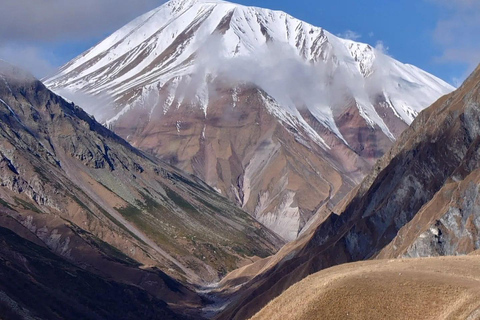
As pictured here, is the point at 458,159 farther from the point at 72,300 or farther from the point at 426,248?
the point at 72,300

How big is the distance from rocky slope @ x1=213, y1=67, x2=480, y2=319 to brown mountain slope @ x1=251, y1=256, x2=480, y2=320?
2445 inches

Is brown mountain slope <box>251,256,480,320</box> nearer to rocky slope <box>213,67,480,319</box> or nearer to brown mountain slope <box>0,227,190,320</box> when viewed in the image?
rocky slope <box>213,67,480,319</box>

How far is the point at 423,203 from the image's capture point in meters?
146

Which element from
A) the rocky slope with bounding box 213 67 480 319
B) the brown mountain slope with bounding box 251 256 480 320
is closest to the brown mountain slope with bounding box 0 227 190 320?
the rocky slope with bounding box 213 67 480 319

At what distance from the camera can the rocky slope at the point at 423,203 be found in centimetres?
11681

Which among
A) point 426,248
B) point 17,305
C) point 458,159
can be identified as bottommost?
point 17,305

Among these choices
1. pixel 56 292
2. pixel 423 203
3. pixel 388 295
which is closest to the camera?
pixel 388 295

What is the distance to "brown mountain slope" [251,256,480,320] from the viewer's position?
45031 millimetres

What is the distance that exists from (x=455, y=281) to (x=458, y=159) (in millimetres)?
101300

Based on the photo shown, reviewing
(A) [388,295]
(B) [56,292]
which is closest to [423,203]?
(B) [56,292]

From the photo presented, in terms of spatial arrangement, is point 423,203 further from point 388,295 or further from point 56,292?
point 388,295

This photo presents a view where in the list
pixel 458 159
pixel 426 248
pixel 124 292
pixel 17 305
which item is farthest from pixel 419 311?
pixel 124 292

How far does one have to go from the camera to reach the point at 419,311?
149 feet

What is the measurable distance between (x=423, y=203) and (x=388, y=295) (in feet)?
333
